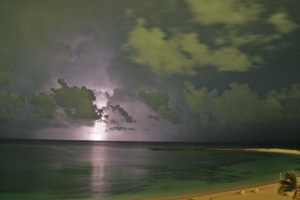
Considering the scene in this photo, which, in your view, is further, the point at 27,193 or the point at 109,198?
the point at 27,193

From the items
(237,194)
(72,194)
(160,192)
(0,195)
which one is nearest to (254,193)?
(237,194)

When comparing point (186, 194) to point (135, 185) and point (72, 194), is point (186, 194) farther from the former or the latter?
point (72, 194)

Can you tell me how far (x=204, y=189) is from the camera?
34688mm

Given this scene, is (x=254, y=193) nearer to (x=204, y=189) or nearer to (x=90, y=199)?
(x=204, y=189)

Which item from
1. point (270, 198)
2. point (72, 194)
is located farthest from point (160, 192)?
point (270, 198)

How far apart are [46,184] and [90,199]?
14541 mm

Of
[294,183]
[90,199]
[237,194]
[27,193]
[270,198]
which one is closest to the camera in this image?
[294,183]

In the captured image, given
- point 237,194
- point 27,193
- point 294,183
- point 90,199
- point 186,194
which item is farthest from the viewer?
point 27,193

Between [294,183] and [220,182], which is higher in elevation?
[294,183]

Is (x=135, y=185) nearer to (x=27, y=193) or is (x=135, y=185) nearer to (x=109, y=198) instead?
(x=109, y=198)

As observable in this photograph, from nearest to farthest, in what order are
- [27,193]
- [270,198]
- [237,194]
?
[270,198] → [237,194] → [27,193]

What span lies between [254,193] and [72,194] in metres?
21.8

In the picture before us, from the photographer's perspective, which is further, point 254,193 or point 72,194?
point 72,194

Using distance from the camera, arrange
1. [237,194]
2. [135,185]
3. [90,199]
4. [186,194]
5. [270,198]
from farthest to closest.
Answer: [135,185] < [186,194] < [90,199] < [237,194] < [270,198]
